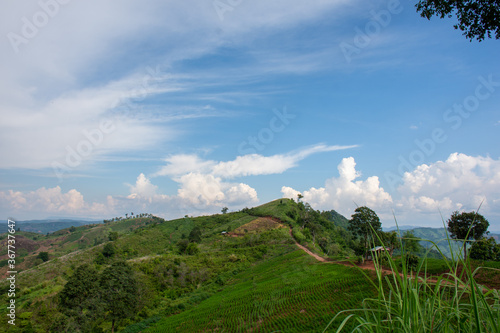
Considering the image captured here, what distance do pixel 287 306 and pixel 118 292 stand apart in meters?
21.3

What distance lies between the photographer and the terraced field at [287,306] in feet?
73.7

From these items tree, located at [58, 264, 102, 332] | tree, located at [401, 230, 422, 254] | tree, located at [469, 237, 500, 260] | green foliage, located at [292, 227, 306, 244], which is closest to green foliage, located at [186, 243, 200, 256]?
green foliage, located at [292, 227, 306, 244]

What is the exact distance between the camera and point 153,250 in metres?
82.2

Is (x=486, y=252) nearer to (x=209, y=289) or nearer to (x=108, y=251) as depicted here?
(x=209, y=289)

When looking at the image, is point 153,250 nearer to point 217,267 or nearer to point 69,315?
point 217,267

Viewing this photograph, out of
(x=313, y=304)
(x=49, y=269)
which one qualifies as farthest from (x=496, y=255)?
(x=49, y=269)

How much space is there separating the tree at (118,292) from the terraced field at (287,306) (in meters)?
4.40

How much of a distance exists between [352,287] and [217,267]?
36.4 metres

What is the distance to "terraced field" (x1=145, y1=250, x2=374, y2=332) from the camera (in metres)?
22.5

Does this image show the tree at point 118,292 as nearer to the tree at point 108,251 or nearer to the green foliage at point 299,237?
the tree at point 108,251

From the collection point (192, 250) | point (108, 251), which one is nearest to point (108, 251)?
→ point (108, 251)

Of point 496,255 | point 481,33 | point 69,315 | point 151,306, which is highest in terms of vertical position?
point 481,33

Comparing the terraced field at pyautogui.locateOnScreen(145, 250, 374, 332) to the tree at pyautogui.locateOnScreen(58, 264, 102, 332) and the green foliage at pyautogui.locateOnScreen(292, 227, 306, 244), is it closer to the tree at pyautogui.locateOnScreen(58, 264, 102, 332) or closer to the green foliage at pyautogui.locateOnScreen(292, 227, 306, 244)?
the tree at pyautogui.locateOnScreen(58, 264, 102, 332)

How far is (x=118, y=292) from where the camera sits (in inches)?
1320
